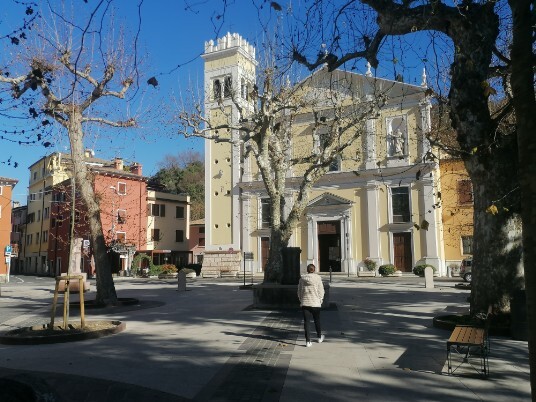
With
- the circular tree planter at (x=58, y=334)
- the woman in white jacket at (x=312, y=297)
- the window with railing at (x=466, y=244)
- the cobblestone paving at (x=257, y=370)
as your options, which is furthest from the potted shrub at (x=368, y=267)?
the woman in white jacket at (x=312, y=297)

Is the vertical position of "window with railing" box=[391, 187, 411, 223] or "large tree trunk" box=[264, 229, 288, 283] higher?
"window with railing" box=[391, 187, 411, 223]

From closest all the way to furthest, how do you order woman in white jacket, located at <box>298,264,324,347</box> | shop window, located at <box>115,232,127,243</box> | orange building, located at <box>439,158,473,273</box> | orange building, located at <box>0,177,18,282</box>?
woman in white jacket, located at <box>298,264,324,347</box>
orange building, located at <box>439,158,473,273</box>
orange building, located at <box>0,177,18,282</box>
shop window, located at <box>115,232,127,243</box>

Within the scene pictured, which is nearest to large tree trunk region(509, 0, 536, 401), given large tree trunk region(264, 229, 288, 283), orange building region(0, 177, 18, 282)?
large tree trunk region(264, 229, 288, 283)

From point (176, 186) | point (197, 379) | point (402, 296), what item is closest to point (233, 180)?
point (176, 186)

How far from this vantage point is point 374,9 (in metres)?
9.28

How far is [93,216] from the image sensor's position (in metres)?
15.5

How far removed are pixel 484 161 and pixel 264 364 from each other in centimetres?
594

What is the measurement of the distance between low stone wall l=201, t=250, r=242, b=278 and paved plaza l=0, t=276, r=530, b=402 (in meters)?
28.3

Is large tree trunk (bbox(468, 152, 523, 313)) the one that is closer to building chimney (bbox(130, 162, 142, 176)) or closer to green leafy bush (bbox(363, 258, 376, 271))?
green leafy bush (bbox(363, 258, 376, 271))

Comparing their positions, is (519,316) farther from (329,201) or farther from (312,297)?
(329,201)

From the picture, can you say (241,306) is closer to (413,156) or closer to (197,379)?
(197,379)

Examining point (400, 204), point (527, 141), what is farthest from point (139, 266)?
point (527, 141)

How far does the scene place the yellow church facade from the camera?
35406mm

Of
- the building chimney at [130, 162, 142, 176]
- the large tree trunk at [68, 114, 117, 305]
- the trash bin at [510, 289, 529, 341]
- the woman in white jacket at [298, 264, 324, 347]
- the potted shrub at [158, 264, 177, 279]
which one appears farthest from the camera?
the building chimney at [130, 162, 142, 176]
